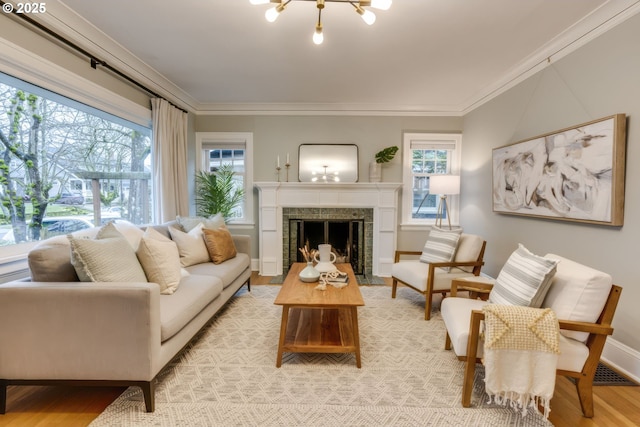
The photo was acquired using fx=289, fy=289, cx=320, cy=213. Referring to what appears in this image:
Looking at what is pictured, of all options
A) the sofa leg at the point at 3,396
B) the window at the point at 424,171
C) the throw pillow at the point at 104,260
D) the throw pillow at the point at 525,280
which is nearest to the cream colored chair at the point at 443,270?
the throw pillow at the point at 525,280

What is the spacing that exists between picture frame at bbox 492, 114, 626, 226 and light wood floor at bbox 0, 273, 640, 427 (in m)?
1.17

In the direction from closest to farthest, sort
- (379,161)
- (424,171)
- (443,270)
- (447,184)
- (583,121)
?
(583,121) < (443,270) < (447,184) < (379,161) < (424,171)

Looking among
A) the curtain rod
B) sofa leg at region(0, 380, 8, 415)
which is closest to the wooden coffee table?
sofa leg at region(0, 380, 8, 415)

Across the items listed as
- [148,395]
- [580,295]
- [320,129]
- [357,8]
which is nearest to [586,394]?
[580,295]

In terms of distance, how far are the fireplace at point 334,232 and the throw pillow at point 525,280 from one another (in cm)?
257

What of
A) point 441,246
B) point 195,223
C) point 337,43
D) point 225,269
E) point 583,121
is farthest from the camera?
point 195,223

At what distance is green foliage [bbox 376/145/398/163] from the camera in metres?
4.28

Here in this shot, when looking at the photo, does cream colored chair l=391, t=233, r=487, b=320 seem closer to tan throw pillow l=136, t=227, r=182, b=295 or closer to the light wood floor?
the light wood floor

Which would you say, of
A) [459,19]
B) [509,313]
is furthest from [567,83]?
[509,313]

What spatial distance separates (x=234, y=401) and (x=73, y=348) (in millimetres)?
933

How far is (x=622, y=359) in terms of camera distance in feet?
6.74

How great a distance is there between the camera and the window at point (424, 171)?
454 centimetres

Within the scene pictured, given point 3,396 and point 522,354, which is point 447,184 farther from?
point 3,396

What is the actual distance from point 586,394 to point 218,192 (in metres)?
4.18
